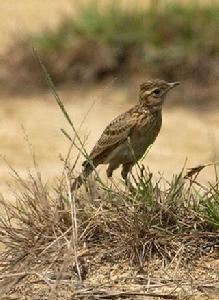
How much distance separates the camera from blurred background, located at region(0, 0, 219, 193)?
45.9 feet

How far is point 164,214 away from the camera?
7.28 metres

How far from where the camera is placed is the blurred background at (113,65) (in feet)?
45.9

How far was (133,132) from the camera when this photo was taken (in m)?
8.81

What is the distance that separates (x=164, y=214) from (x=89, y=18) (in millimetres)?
8089

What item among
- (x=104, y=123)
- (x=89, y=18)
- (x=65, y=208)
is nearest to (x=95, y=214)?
(x=65, y=208)

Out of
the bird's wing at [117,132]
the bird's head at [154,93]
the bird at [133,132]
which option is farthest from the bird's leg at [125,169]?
the bird's head at [154,93]

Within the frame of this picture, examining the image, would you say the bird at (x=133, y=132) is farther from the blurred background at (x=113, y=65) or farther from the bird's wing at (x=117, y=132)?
the blurred background at (x=113, y=65)

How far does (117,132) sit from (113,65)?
242 inches

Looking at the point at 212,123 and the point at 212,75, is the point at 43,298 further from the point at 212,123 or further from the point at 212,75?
the point at 212,75

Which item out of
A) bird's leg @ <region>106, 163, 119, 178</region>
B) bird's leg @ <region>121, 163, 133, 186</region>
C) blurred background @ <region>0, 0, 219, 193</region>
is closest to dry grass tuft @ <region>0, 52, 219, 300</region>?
bird's leg @ <region>121, 163, 133, 186</region>

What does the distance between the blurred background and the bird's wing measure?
4477 millimetres

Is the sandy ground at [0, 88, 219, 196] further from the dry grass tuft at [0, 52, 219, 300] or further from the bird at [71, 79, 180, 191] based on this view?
the dry grass tuft at [0, 52, 219, 300]

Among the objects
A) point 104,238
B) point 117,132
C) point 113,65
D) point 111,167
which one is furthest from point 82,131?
point 104,238

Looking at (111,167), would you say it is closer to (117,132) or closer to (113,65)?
(117,132)
